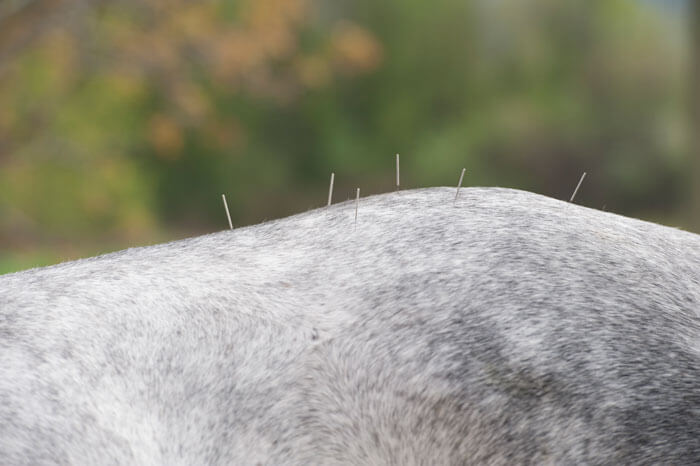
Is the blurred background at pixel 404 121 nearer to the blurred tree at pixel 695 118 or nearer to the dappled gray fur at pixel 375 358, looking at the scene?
the blurred tree at pixel 695 118

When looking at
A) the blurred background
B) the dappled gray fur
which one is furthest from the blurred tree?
the dappled gray fur

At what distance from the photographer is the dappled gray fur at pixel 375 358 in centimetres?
130

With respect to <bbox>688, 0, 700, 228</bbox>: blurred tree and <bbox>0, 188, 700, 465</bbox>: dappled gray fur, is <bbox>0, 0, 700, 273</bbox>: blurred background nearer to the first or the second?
<bbox>688, 0, 700, 228</bbox>: blurred tree

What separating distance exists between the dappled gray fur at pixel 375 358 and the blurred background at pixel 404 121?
27.1 ft

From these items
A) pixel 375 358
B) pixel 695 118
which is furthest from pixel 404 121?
pixel 375 358

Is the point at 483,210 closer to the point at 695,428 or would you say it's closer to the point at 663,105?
the point at 695,428

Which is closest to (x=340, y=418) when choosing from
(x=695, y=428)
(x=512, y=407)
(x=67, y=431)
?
(x=512, y=407)

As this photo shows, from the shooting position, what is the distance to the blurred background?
10.2 m

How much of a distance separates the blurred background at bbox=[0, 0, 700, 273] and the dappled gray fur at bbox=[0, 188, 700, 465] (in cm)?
825

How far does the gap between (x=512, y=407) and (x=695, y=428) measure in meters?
0.27

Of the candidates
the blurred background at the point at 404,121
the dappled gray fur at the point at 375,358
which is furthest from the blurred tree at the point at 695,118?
the dappled gray fur at the point at 375,358

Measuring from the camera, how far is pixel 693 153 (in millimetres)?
Result: 7898

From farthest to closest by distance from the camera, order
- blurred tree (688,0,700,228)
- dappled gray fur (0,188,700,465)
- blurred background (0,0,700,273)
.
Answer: blurred background (0,0,700,273) < blurred tree (688,0,700,228) < dappled gray fur (0,188,700,465)

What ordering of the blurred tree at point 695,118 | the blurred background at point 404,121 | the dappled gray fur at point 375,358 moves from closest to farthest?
1. the dappled gray fur at point 375,358
2. the blurred tree at point 695,118
3. the blurred background at point 404,121
